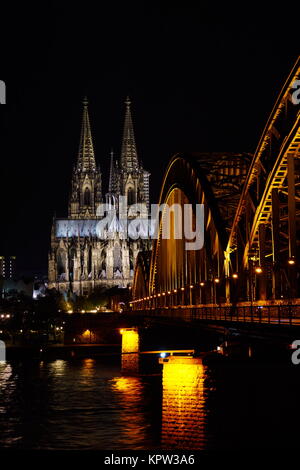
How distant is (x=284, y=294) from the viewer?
42.4 metres

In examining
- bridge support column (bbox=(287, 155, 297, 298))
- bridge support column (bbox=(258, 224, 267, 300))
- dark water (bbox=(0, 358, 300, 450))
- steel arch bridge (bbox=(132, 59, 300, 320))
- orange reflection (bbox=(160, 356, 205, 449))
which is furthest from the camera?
bridge support column (bbox=(258, 224, 267, 300))

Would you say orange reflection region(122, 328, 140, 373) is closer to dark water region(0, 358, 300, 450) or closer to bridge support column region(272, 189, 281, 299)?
dark water region(0, 358, 300, 450)

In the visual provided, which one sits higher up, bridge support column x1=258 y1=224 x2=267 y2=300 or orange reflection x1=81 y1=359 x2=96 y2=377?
bridge support column x1=258 y1=224 x2=267 y2=300

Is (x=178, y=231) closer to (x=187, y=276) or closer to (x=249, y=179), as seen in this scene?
(x=187, y=276)

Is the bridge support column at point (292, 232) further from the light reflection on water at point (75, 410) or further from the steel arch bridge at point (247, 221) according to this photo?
the light reflection on water at point (75, 410)

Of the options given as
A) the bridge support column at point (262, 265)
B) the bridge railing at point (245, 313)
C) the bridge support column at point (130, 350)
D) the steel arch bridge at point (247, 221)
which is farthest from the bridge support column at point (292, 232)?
the bridge support column at point (130, 350)

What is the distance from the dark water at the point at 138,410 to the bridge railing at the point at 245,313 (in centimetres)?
168

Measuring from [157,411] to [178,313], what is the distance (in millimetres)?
6632

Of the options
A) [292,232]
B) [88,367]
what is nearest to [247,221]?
[292,232]

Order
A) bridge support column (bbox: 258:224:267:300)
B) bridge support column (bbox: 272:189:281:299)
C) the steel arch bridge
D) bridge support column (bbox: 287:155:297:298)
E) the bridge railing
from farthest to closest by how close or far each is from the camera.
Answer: bridge support column (bbox: 258:224:267:300)
bridge support column (bbox: 272:189:281:299)
the steel arch bridge
bridge support column (bbox: 287:155:297:298)
the bridge railing

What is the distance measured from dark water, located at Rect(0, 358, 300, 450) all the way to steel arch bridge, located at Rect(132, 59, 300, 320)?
372cm

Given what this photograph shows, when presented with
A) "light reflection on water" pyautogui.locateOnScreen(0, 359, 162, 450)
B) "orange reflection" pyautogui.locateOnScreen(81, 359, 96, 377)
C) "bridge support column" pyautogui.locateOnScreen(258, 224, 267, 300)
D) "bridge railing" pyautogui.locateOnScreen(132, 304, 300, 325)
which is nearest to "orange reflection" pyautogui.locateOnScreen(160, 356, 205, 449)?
"bridge railing" pyautogui.locateOnScreen(132, 304, 300, 325)

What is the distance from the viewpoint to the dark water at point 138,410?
1017 inches

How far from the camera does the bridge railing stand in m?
27.1
